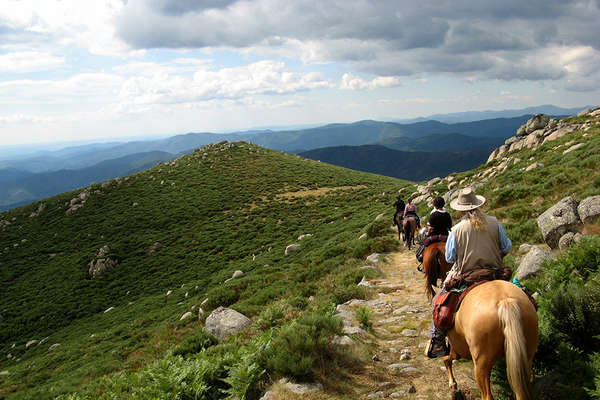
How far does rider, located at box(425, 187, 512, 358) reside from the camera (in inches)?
198

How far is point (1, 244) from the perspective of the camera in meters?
38.8

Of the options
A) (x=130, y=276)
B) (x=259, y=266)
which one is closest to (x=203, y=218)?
(x=130, y=276)

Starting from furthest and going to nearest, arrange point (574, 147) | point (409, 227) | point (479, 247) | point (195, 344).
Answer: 1. point (574, 147)
2. point (409, 227)
3. point (195, 344)
4. point (479, 247)

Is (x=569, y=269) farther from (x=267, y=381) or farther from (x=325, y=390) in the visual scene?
(x=267, y=381)

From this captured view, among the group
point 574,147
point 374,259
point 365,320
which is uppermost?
point 574,147

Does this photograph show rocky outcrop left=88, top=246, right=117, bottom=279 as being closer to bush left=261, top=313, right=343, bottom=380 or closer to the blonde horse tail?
bush left=261, top=313, right=343, bottom=380

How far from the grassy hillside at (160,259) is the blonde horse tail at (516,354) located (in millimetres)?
7080

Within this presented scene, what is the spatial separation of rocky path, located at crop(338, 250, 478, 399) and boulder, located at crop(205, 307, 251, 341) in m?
4.01

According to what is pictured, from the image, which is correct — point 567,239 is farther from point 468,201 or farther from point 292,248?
point 292,248

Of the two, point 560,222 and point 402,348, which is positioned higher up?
point 560,222

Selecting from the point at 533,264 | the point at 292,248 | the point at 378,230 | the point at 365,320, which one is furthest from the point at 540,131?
the point at 365,320

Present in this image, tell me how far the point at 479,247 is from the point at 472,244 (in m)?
0.11

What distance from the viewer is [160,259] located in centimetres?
3061

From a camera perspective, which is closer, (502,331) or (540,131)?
(502,331)
